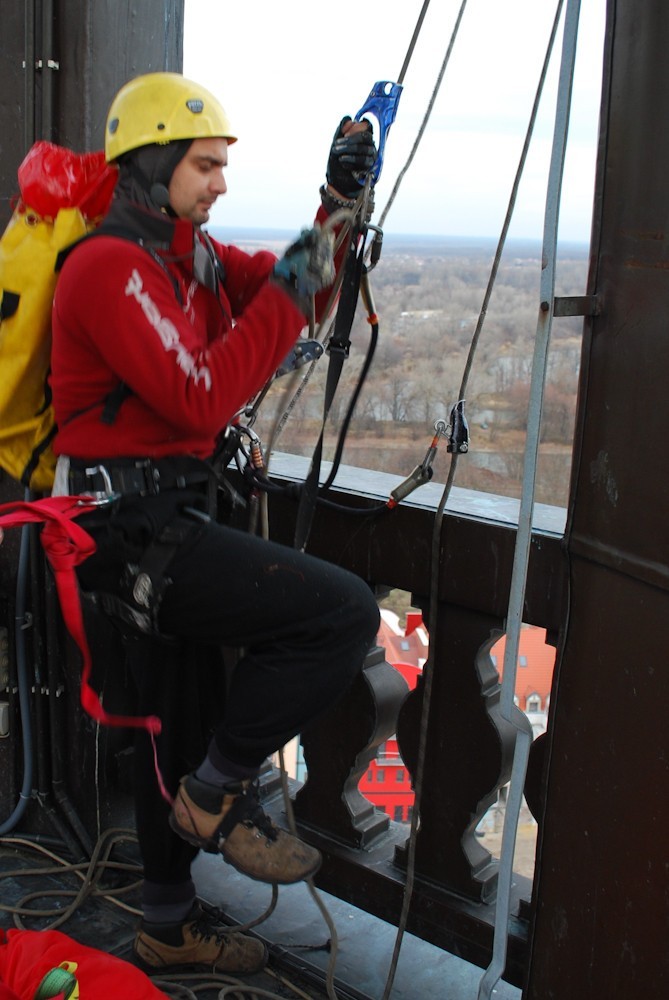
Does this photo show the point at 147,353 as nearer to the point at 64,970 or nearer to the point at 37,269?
the point at 37,269

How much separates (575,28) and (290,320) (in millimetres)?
765

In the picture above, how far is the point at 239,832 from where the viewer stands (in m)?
2.28

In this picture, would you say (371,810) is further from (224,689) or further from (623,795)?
(623,795)

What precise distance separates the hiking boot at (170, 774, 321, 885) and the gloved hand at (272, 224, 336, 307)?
1068 mm

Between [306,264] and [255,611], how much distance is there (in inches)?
28.8

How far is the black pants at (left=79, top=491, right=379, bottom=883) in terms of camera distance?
2.17 m

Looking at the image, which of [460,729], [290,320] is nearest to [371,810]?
[460,729]

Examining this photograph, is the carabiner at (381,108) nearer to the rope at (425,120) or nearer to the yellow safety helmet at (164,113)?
the rope at (425,120)

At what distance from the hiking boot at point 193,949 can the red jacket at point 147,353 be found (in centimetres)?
121

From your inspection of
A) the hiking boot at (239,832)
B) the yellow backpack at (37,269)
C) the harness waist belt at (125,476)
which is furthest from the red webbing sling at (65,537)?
the hiking boot at (239,832)

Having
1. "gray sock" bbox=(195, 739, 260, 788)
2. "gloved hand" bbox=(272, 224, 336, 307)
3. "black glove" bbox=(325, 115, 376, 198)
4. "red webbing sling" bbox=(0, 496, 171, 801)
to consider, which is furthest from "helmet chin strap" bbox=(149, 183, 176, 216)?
"gray sock" bbox=(195, 739, 260, 788)

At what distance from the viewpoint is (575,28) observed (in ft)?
5.98

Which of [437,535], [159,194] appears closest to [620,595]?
[437,535]

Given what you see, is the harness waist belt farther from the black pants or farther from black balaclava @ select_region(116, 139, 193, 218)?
black balaclava @ select_region(116, 139, 193, 218)
